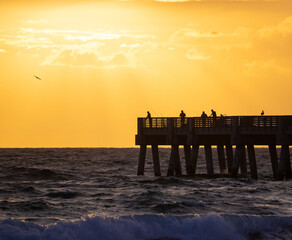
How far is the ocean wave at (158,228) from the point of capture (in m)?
29.8

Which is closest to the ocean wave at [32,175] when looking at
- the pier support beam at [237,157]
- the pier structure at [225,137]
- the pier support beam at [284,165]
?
the pier structure at [225,137]

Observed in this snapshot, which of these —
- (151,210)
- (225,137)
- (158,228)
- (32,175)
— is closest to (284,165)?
(225,137)

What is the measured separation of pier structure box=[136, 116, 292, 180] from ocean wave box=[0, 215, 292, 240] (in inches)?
580

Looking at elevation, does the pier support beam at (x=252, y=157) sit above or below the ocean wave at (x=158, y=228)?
above

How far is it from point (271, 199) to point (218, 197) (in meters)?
2.77

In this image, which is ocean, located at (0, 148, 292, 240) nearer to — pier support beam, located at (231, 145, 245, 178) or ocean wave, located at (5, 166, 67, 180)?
pier support beam, located at (231, 145, 245, 178)

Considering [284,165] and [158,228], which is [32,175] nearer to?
[284,165]

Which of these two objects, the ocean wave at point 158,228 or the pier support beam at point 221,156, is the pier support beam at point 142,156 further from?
the ocean wave at point 158,228

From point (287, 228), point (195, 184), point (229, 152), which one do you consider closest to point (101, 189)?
point (195, 184)

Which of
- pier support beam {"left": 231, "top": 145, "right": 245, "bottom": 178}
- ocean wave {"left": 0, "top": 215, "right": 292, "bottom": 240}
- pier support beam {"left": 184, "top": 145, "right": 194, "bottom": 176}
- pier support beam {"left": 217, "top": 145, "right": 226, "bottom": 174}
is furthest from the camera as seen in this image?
pier support beam {"left": 217, "top": 145, "right": 226, "bottom": 174}

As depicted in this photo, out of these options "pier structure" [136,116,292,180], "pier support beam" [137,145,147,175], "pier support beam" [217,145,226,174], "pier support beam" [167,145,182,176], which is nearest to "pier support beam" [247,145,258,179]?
"pier structure" [136,116,292,180]

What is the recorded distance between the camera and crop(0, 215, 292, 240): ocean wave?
2978 cm

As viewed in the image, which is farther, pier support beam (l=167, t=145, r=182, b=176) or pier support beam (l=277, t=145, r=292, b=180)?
pier support beam (l=167, t=145, r=182, b=176)

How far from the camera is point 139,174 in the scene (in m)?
58.3
